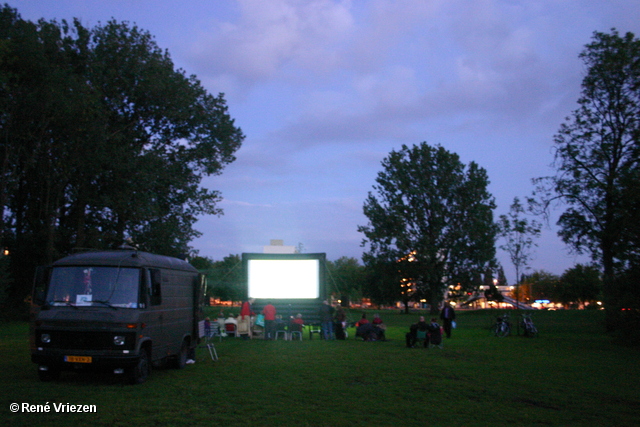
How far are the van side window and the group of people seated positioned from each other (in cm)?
1078

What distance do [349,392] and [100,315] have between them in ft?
14.5

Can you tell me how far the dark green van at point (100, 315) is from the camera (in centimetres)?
1013

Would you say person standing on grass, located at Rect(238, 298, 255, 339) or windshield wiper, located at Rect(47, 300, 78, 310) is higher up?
windshield wiper, located at Rect(47, 300, 78, 310)

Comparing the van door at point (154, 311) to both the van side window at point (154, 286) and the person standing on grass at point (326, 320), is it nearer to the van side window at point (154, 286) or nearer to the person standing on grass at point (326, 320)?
the van side window at point (154, 286)

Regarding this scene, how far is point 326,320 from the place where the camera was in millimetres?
23641

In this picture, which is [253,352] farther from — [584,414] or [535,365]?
[584,414]

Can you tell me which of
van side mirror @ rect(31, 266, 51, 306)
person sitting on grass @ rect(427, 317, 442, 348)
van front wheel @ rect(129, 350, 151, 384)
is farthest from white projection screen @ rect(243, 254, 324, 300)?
van side mirror @ rect(31, 266, 51, 306)

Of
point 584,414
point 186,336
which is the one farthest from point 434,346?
point 584,414

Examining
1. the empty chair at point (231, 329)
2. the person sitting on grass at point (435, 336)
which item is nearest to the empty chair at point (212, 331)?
the empty chair at point (231, 329)

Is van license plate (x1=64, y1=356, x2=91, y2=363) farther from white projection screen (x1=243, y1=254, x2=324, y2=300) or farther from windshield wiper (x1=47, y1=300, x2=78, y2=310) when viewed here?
white projection screen (x1=243, y1=254, x2=324, y2=300)

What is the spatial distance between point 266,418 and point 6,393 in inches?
172

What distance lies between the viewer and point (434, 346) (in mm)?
19828

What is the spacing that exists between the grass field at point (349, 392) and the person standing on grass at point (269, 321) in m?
5.75

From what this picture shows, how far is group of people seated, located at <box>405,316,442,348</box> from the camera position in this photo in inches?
768
